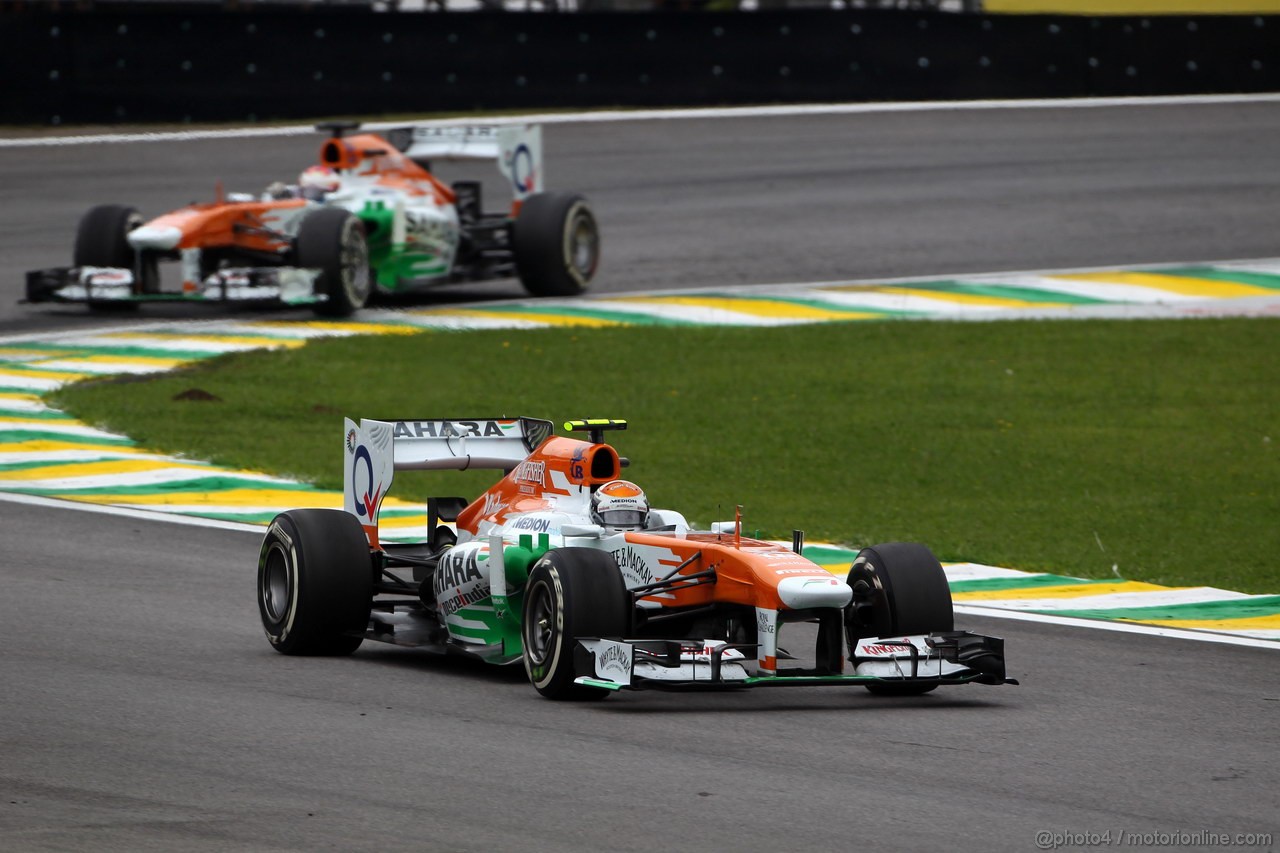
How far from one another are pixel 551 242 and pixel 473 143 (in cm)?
138

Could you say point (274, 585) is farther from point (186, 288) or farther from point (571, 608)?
point (186, 288)

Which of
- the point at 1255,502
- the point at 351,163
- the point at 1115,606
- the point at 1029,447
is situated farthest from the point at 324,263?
the point at 1115,606

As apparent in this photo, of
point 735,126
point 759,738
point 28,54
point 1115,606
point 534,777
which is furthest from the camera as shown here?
point 735,126

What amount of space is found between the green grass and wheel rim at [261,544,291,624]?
13.8 ft

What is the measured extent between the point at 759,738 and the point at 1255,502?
7.51 metres

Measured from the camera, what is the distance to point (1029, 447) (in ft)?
54.7

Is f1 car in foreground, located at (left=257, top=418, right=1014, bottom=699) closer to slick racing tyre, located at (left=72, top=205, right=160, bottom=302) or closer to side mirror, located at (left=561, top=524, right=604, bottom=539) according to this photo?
side mirror, located at (left=561, top=524, right=604, bottom=539)

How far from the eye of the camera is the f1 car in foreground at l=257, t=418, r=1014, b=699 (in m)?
8.70

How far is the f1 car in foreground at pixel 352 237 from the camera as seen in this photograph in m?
21.5

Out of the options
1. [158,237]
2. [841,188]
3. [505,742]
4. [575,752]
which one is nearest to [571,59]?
[841,188]

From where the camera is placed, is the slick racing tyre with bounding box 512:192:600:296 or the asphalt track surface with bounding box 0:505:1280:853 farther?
the slick racing tyre with bounding box 512:192:600:296

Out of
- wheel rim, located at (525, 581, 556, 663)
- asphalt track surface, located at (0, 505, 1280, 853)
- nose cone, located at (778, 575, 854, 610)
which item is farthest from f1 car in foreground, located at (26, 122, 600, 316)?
nose cone, located at (778, 575, 854, 610)

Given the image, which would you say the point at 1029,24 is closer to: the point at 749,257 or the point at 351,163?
the point at 749,257

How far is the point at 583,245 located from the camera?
24.3 metres
